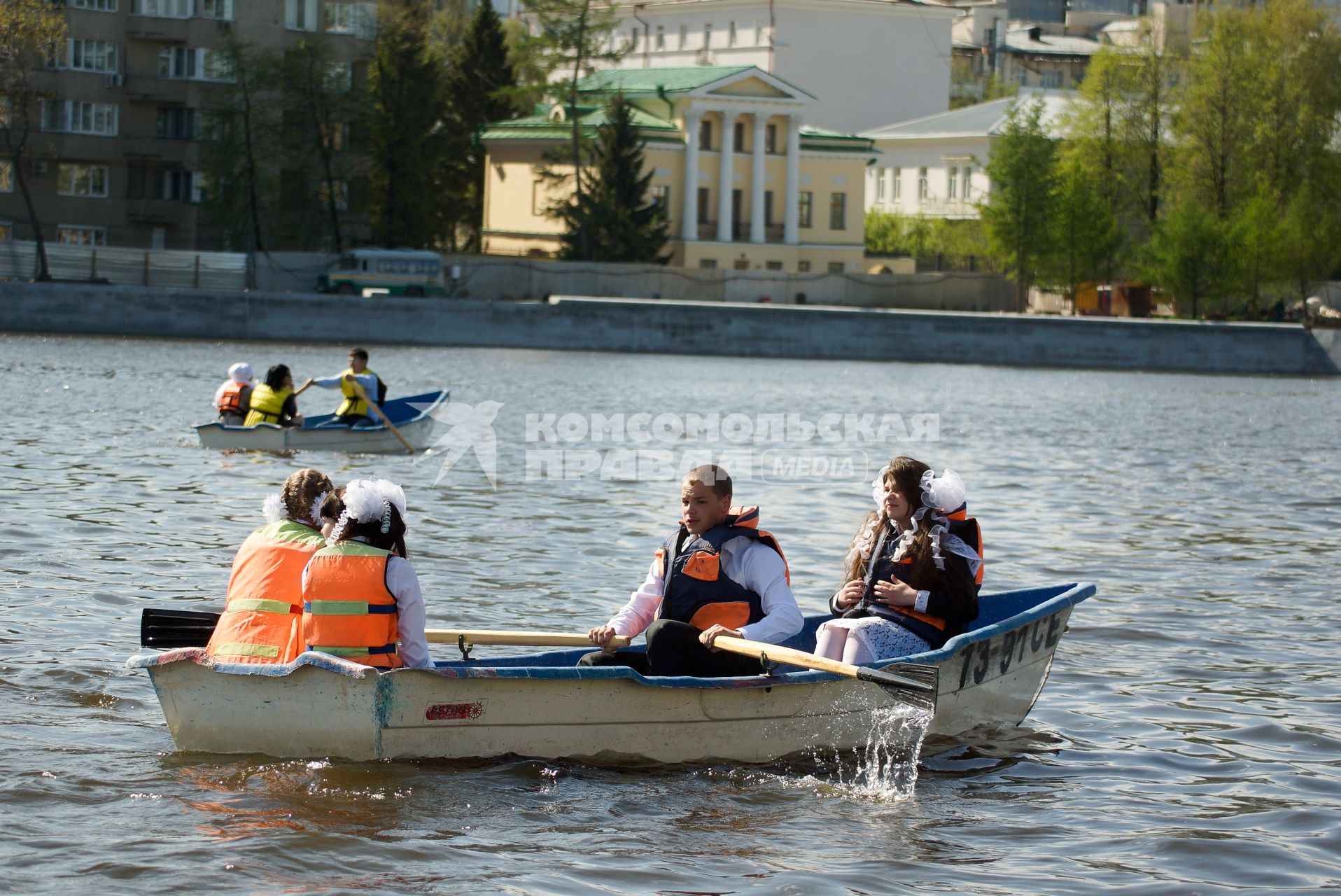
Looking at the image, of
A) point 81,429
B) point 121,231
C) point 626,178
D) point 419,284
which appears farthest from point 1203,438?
point 121,231

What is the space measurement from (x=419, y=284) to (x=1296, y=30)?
33711 millimetres

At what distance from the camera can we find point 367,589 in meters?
7.79

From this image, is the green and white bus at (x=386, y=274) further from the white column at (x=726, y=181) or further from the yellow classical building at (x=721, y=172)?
the white column at (x=726, y=181)

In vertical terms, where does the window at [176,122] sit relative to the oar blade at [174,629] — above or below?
above

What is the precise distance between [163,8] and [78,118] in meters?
5.10

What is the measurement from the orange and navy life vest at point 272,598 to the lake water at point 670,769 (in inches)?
20.4

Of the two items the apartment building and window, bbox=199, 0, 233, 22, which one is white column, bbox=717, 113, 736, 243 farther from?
window, bbox=199, 0, 233, 22

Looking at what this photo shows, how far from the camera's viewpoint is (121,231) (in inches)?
2520

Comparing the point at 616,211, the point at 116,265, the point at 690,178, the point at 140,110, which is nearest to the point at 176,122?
the point at 140,110

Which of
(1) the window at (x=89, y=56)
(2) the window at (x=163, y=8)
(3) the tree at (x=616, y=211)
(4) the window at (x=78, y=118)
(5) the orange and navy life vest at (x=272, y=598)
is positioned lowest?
(5) the orange and navy life vest at (x=272, y=598)

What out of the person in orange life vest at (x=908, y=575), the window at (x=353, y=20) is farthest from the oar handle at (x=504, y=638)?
the window at (x=353, y=20)

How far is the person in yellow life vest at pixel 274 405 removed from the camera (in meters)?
21.6

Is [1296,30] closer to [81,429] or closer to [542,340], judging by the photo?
[542,340]

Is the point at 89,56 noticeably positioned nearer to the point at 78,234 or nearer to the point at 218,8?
the point at 218,8
